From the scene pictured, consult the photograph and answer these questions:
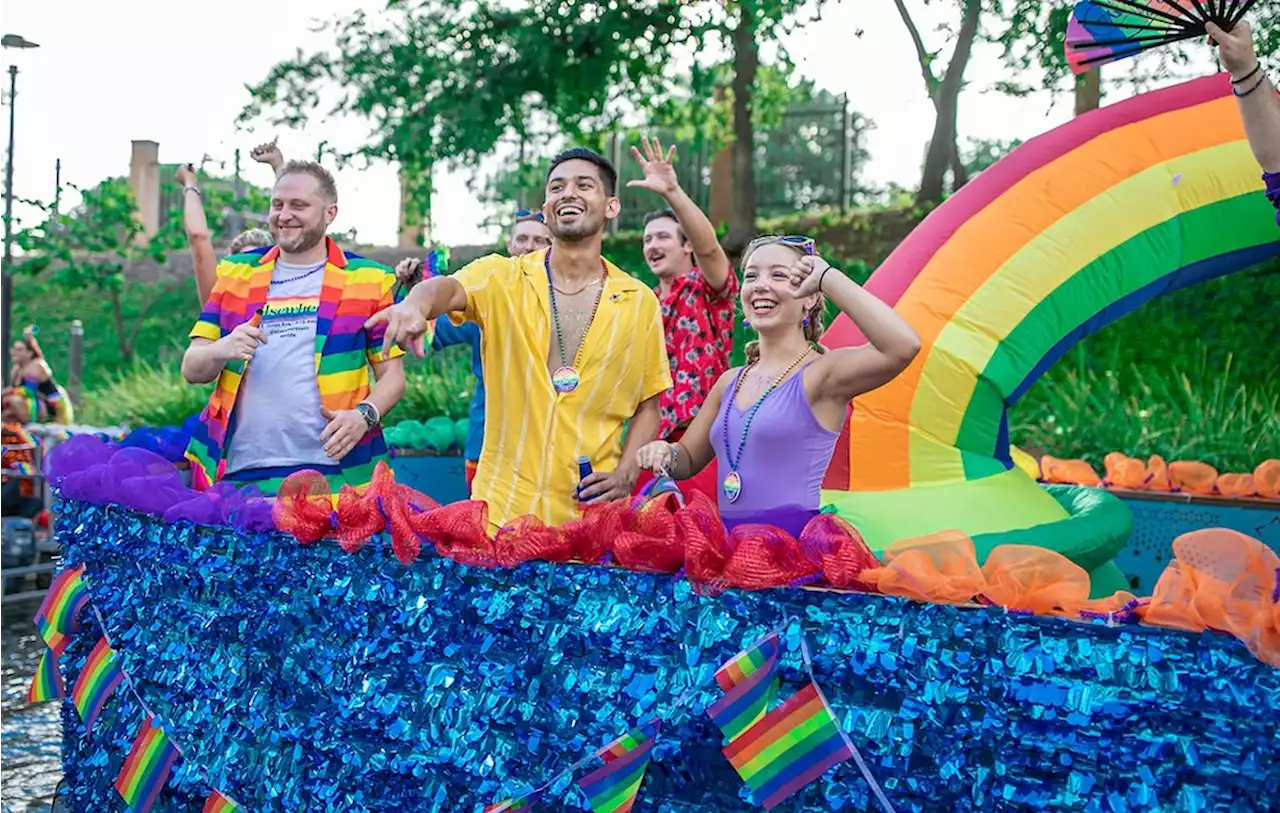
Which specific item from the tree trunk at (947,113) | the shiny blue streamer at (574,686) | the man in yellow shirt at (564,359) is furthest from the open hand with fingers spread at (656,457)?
the tree trunk at (947,113)

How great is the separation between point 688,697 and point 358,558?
97 cm

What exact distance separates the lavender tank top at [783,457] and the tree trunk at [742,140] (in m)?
9.88

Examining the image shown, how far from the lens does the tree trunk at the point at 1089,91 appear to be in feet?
40.2

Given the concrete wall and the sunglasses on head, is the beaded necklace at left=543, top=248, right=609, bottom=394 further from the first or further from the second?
the concrete wall

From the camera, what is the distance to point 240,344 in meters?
3.50

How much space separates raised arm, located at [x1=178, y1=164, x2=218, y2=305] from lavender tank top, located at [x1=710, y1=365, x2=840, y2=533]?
202cm

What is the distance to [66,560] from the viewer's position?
4.31m

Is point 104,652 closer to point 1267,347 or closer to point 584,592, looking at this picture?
point 584,592

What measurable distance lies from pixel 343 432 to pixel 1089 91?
35.0 ft

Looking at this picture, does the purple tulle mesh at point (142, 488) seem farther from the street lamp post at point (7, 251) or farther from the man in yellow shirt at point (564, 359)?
the street lamp post at point (7, 251)

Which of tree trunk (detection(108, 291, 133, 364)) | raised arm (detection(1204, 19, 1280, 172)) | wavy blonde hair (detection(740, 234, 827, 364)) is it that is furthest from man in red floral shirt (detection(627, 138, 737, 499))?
tree trunk (detection(108, 291, 133, 364))

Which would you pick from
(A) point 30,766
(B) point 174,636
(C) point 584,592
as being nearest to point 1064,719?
(C) point 584,592

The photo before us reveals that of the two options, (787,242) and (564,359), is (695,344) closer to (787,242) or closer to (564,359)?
(564,359)

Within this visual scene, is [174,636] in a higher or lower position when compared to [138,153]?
lower
